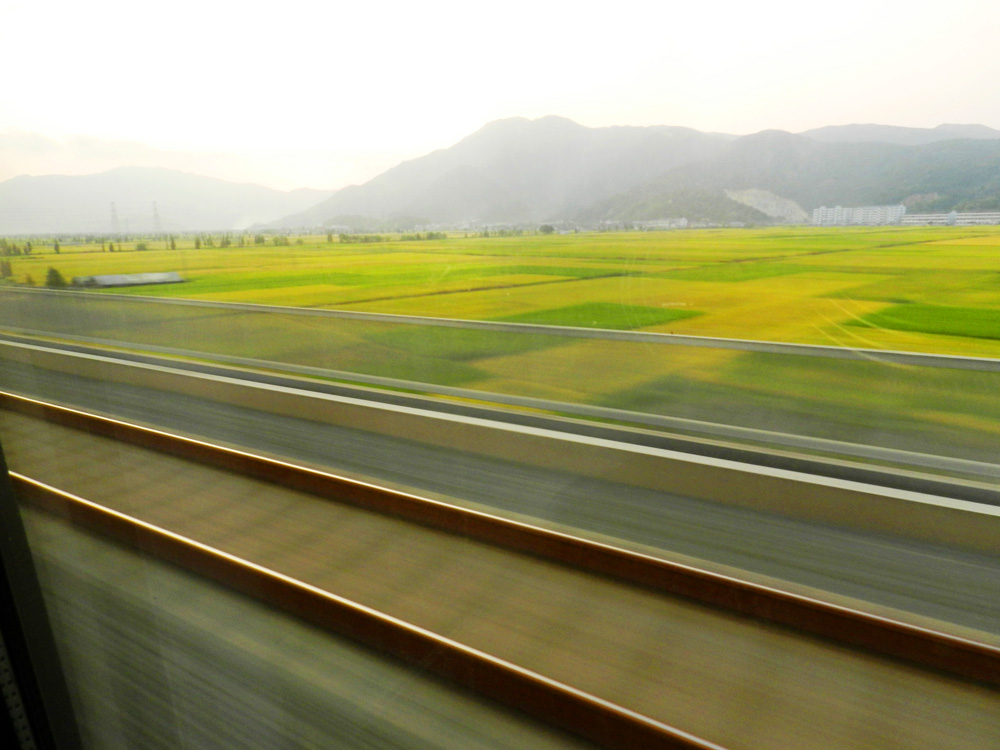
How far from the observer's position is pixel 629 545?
2412 mm

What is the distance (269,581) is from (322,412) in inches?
69.5

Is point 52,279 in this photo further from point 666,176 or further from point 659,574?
point 659,574

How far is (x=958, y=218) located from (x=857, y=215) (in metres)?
0.41

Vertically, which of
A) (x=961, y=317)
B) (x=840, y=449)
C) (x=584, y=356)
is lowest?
(x=840, y=449)

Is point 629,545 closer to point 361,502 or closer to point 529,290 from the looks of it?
point 361,502

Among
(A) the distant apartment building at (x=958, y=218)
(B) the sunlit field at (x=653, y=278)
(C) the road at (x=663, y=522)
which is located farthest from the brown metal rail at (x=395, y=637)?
(A) the distant apartment building at (x=958, y=218)

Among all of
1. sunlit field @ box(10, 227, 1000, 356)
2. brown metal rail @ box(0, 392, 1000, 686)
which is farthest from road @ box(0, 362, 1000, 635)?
sunlit field @ box(10, 227, 1000, 356)

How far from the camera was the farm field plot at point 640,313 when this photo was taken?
2.30m

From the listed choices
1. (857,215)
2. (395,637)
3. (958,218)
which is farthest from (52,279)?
(958,218)

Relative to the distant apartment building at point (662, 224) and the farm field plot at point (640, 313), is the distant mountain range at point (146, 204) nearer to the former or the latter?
the farm field plot at point (640, 313)

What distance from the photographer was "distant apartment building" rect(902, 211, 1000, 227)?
2022mm

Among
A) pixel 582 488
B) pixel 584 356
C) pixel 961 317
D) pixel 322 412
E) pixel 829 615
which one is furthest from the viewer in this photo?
pixel 322 412

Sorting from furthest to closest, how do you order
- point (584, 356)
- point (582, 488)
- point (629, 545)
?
point (584, 356), point (582, 488), point (629, 545)

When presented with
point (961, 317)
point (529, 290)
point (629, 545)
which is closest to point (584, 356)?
point (529, 290)
